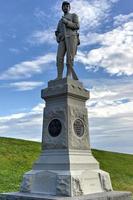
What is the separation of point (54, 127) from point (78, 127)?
2.85 ft

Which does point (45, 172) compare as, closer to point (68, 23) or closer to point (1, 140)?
point (68, 23)

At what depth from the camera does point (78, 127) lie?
12.8m

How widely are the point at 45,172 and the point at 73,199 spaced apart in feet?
5.73

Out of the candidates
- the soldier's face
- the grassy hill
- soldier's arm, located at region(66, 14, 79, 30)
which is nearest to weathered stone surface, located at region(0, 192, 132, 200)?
soldier's arm, located at region(66, 14, 79, 30)

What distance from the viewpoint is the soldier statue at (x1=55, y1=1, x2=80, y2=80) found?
43.7 ft

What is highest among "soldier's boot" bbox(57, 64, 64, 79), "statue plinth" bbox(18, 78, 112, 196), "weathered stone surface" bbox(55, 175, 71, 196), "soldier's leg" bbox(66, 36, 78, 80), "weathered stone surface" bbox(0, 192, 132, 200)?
"soldier's leg" bbox(66, 36, 78, 80)

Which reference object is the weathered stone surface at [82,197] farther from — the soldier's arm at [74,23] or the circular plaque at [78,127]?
the soldier's arm at [74,23]

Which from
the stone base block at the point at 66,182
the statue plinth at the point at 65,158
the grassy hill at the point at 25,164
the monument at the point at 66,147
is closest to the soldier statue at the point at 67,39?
the monument at the point at 66,147

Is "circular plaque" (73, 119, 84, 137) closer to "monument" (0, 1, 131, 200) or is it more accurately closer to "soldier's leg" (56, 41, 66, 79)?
"monument" (0, 1, 131, 200)

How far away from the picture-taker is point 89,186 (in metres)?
11.9

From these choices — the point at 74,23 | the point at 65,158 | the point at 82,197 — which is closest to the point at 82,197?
the point at 82,197

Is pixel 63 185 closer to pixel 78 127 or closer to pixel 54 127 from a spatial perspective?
pixel 54 127

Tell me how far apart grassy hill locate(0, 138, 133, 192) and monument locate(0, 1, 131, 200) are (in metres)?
8.09

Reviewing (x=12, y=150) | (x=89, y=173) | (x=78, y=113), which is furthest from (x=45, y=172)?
(x=12, y=150)
